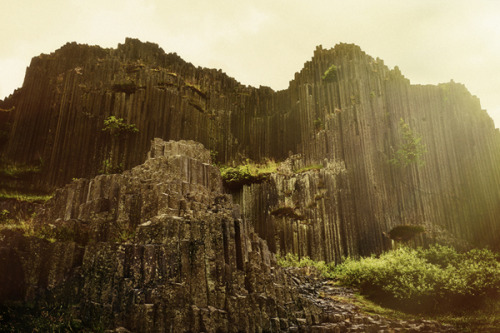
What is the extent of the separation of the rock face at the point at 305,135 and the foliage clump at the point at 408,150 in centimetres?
32

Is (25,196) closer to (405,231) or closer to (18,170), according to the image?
(18,170)

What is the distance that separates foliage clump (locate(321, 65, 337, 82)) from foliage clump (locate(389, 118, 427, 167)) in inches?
186

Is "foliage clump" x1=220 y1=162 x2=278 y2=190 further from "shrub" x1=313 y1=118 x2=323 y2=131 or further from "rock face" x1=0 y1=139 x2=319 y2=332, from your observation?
"rock face" x1=0 y1=139 x2=319 y2=332

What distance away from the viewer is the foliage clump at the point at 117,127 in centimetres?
2469

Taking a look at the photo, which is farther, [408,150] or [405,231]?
[408,150]

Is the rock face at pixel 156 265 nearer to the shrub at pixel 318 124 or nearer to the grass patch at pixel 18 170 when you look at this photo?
the grass patch at pixel 18 170

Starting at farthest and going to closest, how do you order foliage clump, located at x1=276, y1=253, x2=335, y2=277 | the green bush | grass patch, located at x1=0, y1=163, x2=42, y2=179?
grass patch, located at x1=0, y1=163, x2=42, y2=179, foliage clump, located at x1=276, y1=253, x2=335, y2=277, the green bush

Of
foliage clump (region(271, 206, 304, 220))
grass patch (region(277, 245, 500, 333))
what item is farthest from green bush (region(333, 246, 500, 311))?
foliage clump (region(271, 206, 304, 220))

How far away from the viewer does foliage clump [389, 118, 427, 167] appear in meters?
24.9

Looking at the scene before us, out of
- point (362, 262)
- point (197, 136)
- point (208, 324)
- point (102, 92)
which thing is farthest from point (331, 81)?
point (208, 324)

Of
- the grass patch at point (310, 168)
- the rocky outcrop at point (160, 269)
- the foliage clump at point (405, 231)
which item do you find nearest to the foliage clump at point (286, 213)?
the grass patch at point (310, 168)

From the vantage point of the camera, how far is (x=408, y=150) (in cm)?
2519

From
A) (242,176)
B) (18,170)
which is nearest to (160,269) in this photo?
(242,176)

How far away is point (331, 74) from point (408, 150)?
20.8 ft
